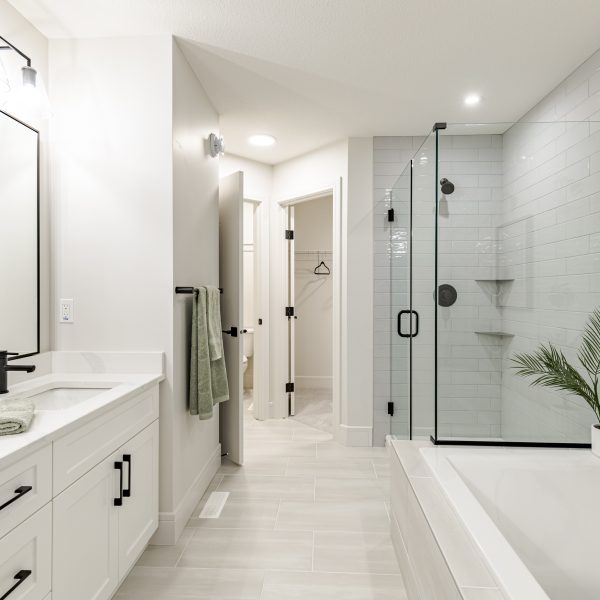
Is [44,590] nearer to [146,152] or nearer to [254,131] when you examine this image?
[146,152]

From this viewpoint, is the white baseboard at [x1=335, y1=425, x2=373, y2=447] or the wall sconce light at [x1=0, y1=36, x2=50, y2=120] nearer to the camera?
the wall sconce light at [x1=0, y1=36, x2=50, y2=120]

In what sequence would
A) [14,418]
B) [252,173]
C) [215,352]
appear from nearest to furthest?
[14,418], [215,352], [252,173]

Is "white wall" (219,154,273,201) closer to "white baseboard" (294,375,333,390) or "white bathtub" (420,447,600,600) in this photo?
"white baseboard" (294,375,333,390)

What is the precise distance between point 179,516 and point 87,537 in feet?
2.68

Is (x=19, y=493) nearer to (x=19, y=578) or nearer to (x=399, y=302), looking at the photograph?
(x=19, y=578)

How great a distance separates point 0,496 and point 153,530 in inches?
42.9

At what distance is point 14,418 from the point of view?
1.19 meters

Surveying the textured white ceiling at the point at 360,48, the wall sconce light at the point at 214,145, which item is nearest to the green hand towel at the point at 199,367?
the wall sconce light at the point at 214,145

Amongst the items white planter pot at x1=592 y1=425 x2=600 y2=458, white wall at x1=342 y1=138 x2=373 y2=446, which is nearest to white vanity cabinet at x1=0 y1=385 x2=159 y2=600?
white wall at x1=342 y1=138 x2=373 y2=446

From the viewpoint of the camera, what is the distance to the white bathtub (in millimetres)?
1507

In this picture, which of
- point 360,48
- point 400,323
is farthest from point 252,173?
point 400,323

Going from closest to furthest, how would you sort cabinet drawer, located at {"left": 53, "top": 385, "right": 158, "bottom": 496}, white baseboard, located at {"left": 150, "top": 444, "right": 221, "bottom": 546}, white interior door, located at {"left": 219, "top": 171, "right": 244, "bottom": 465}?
1. cabinet drawer, located at {"left": 53, "top": 385, "right": 158, "bottom": 496}
2. white baseboard, located at {"left": 150, "top": 444, "right": 221, "bottom": 546}
3. white interior door, located at {"left": 219, "top": 171, "right": 244, "bottom": 465}

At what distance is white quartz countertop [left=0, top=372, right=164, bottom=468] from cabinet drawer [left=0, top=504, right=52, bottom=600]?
0.19 metres

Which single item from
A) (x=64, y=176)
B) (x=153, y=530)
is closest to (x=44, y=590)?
(x=153, y=530)
